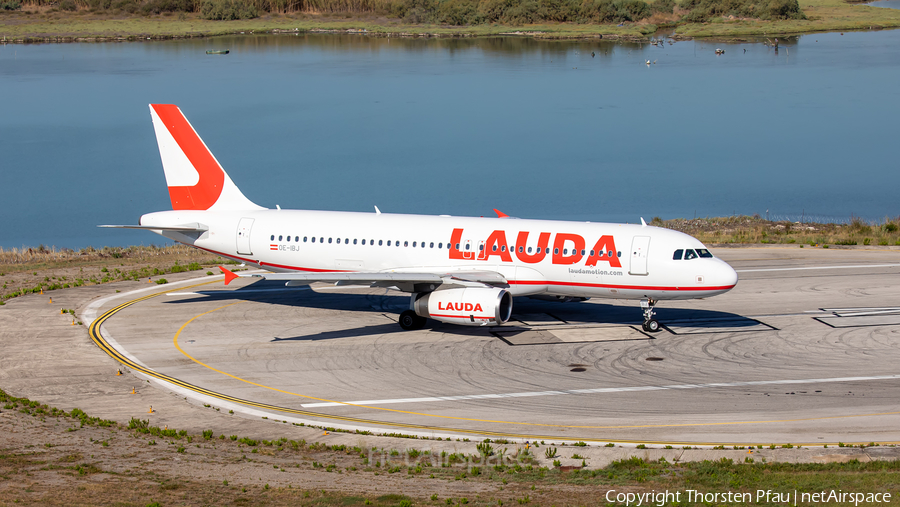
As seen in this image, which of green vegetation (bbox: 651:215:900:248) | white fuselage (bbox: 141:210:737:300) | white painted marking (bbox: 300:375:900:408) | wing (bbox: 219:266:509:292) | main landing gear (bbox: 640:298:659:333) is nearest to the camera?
white painted marking (bbox: 300:375:900:408)

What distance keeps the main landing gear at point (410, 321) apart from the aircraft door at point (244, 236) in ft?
31.6

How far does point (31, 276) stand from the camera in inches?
2101

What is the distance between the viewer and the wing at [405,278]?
38.8 meters

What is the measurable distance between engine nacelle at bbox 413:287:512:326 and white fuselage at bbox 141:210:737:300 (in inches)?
90.1

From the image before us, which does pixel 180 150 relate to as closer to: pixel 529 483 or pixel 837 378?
pixel 529 483

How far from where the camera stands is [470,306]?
37719 mm

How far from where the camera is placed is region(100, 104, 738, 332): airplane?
38281 mm

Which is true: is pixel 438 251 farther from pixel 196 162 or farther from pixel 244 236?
pixel 196 162

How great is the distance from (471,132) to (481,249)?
7343 centimetres

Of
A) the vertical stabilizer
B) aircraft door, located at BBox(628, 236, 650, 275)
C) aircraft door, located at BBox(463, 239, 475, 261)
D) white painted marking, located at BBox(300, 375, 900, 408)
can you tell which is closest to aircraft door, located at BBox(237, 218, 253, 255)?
the vertical stabilizer

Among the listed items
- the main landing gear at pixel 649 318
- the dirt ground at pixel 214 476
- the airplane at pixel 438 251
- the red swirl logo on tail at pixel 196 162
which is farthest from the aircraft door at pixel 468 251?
the dirt ground at pixel 214 476

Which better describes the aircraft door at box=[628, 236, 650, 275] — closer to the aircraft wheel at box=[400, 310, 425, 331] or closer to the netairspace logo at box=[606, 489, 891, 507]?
the aircraft wheel at box=[400, 310, 425, 331]

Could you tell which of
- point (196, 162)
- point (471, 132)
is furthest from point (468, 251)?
point (471, 132)

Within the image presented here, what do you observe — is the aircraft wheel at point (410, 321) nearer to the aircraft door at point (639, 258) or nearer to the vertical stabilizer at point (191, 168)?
the aircraft door at point (639, 258)
